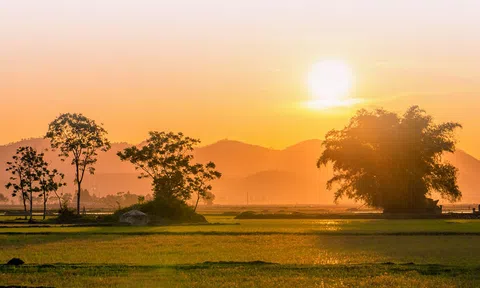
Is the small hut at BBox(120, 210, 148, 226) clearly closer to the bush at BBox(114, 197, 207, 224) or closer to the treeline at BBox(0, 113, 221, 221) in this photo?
the bush at BBox(114, 197, 207, 224)

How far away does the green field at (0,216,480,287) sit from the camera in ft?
90.7

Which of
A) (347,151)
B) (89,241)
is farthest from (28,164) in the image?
(89,241)

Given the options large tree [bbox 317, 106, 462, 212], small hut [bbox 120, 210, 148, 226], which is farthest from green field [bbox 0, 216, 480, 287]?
large tree [bbox 317, 106, 462, 212]

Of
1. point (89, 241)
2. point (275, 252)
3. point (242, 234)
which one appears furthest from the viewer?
point (242, 234)

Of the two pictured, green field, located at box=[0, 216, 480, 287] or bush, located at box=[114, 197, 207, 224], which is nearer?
green field, located at box=[0, 216, 480, 287]

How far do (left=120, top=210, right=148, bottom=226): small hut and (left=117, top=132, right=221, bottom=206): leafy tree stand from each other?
1140 inches

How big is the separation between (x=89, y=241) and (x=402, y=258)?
2452 cm

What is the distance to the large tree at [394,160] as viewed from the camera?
4370 inches

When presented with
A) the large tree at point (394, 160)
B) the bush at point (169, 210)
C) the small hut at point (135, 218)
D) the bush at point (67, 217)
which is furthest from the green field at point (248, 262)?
the large tree at point (394, 160)

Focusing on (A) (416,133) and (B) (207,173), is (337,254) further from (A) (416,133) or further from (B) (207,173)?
(B) (207,173)

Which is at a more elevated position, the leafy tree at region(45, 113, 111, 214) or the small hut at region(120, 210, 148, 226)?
the leafy tree at region(45, 113, 111, 214)

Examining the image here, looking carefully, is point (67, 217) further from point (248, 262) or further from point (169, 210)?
point (248, 262)

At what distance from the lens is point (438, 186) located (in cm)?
11456

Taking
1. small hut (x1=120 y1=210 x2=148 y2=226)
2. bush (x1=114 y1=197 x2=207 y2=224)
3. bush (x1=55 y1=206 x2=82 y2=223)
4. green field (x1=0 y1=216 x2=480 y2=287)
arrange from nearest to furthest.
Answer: green field (x1=0 y1=216 x2=480 y2=287)
small hut (x1=120 y1=210 x2=148 y2=226)
bush (x1=55 y1=206 x2=82 y2=223)
bush (x1=114 y1=197 x2=207 y2=224)
